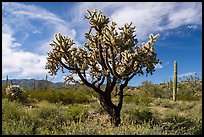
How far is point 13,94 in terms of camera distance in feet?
63.3

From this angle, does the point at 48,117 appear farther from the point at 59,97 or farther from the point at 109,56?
the point at 59,97

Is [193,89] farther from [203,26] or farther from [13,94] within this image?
[203,26]

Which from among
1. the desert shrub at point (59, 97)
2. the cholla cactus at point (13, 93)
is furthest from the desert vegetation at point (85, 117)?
the cholla cactus at point (13, 93)

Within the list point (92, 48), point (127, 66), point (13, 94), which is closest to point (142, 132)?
point (127, 66)

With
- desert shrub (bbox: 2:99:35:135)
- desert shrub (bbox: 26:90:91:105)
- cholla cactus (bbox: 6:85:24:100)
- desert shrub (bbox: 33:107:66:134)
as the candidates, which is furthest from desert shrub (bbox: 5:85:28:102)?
desert shrub (bbox: 2:99:35:135)

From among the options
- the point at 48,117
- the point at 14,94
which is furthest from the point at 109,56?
the point at 14,94

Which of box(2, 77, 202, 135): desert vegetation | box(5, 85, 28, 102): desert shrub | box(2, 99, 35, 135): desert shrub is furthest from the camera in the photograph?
box(5, 85, 28, 102): desert shrub

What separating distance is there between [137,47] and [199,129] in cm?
349

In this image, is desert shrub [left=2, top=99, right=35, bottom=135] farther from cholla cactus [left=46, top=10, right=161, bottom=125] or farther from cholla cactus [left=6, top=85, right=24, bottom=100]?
cholla cactus [left=6, top=85, right=24, bottom=100]

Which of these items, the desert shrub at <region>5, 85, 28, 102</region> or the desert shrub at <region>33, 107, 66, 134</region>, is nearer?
the desert shrub at <region>33, 107, 66, 134</region>

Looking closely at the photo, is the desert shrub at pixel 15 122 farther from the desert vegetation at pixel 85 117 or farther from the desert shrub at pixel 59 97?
the desert shrub at pixel 59 97

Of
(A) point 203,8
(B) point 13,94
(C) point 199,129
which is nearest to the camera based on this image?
(A) point 203,8

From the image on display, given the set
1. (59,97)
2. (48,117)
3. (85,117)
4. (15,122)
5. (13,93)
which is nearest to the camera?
(15,122)

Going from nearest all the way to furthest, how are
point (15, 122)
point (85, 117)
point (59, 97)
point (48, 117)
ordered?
point (15, 122), point (48, 117), point (85, 117), point (59, 97)
